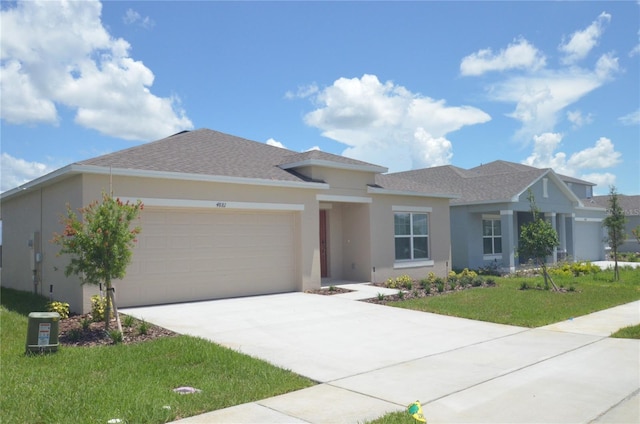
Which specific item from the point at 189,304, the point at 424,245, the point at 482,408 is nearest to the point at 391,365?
Answer: the point at 482,408

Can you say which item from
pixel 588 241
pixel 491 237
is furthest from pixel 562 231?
pixel 588 241

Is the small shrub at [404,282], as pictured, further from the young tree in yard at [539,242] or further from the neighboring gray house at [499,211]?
the neighboring gray house at [499,211]

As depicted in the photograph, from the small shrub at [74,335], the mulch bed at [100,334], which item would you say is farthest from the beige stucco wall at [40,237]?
the small shrub at [74,335]

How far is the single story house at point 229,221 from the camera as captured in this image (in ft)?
41.0

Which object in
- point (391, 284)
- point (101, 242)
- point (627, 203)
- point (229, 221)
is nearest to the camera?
point (101, 242)

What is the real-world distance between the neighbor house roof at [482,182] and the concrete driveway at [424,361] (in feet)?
37.6

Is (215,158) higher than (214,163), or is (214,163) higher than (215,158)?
(215,158)

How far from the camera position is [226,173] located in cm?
1396

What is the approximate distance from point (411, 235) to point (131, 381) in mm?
14538

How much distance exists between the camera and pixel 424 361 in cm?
764

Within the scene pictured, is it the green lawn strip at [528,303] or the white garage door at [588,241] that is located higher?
the white garage door at [588,241]

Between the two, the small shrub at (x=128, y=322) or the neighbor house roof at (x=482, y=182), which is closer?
the small shrub at (x=128, y=322)

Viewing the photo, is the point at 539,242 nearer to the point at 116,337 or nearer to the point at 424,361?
the point at 424,361

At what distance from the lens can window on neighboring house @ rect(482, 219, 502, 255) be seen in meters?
25.5
